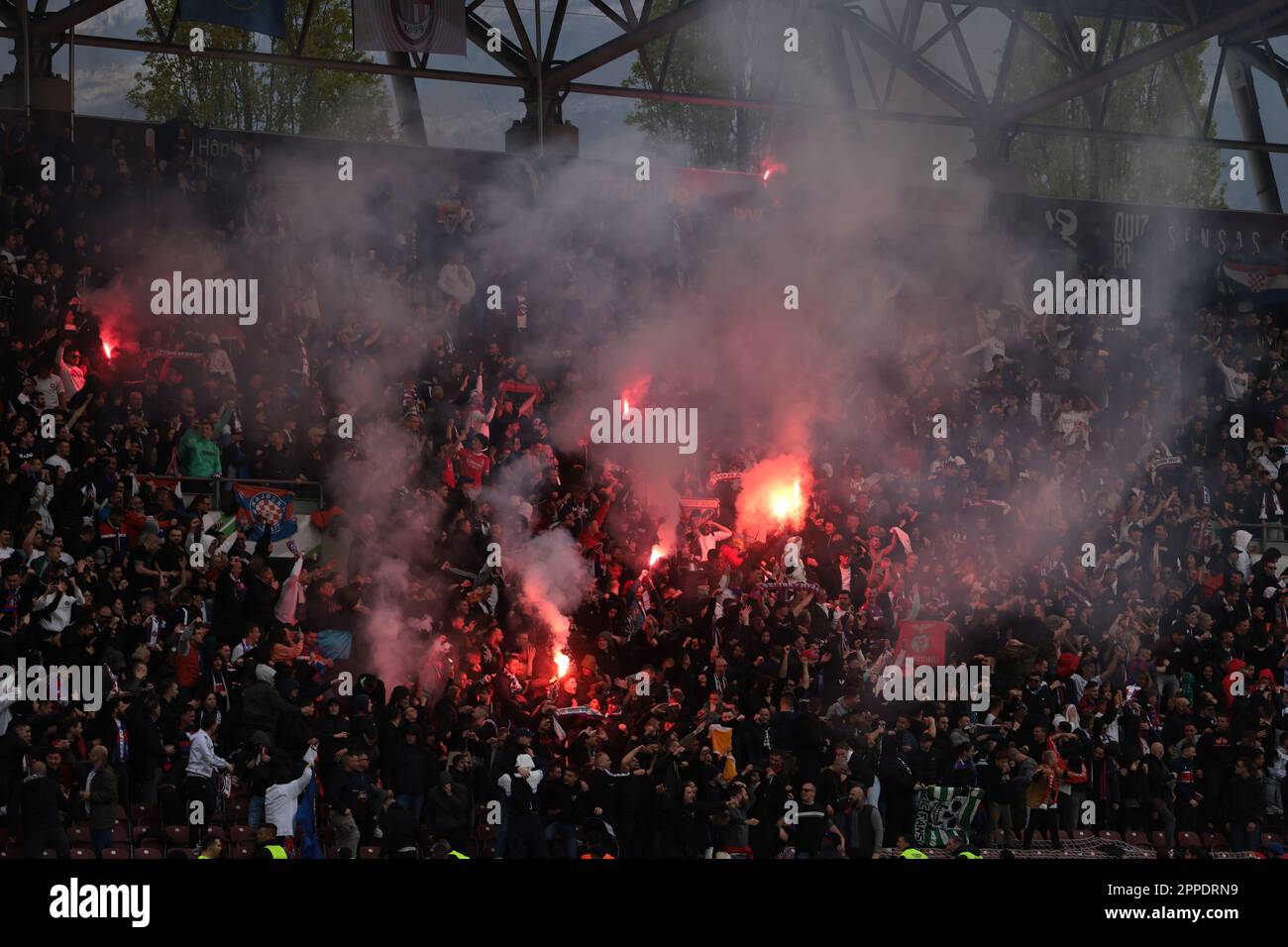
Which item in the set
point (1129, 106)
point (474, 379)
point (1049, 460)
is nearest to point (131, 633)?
point (474, 379)

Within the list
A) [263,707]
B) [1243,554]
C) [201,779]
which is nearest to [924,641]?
[1243,554]

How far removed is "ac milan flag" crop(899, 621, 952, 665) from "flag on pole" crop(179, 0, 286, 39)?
9.54 m

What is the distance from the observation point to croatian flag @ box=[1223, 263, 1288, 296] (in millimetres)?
21737

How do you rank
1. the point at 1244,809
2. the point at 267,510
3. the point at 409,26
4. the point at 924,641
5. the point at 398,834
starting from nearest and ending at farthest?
the point at 398,834
the point at 1244,809
the point at 267,510
the point at 924,641
the point at 409,26

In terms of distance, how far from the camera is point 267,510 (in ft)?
45.2

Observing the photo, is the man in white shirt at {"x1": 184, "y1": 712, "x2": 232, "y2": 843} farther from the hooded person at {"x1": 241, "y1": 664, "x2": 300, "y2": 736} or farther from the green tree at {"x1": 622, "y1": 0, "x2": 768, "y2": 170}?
the green tree at {"x1": 622, "y1": 0, "x2": 768, "y2": 170}

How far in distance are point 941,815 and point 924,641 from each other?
2403mm

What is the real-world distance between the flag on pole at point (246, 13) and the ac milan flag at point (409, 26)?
853mm

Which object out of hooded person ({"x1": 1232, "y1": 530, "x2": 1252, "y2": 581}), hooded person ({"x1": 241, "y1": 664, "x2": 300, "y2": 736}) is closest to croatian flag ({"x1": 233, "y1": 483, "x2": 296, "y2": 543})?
Result: hooded person ({"x1": 241, "y1": 664, "x2": 300, "y2": 736})

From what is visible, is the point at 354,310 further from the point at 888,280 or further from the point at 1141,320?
the point at 1141,320

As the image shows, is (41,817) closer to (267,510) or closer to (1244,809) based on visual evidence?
(267,510)

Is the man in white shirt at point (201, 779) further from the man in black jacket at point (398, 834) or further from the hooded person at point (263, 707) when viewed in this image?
the man in black jacket at point (398, 834)

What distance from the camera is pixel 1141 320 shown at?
2069cm

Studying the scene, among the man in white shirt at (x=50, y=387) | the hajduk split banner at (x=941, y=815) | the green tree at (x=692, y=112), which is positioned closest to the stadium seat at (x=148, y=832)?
the man in white shirt at (x=50, y=387)
